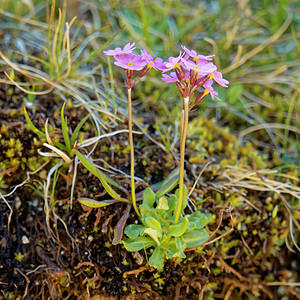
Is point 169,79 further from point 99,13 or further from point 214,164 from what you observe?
point 99,13

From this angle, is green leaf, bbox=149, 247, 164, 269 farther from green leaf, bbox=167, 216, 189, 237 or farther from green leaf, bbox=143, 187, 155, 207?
green leaf, bbox=143, 187, 155, 207

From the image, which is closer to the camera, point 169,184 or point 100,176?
point 100,176

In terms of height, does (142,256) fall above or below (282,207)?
above

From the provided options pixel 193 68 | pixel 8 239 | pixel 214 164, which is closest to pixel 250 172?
pixel 214 164

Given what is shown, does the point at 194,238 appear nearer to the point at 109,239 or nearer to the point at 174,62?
the point at 109,239

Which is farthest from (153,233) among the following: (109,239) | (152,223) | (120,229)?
(109,239)

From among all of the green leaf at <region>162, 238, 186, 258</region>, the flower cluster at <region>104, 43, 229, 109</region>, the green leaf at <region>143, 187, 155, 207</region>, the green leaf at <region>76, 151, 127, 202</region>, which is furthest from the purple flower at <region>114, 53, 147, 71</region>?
the green leaf at <region>162, 238, 186, 258</region>
